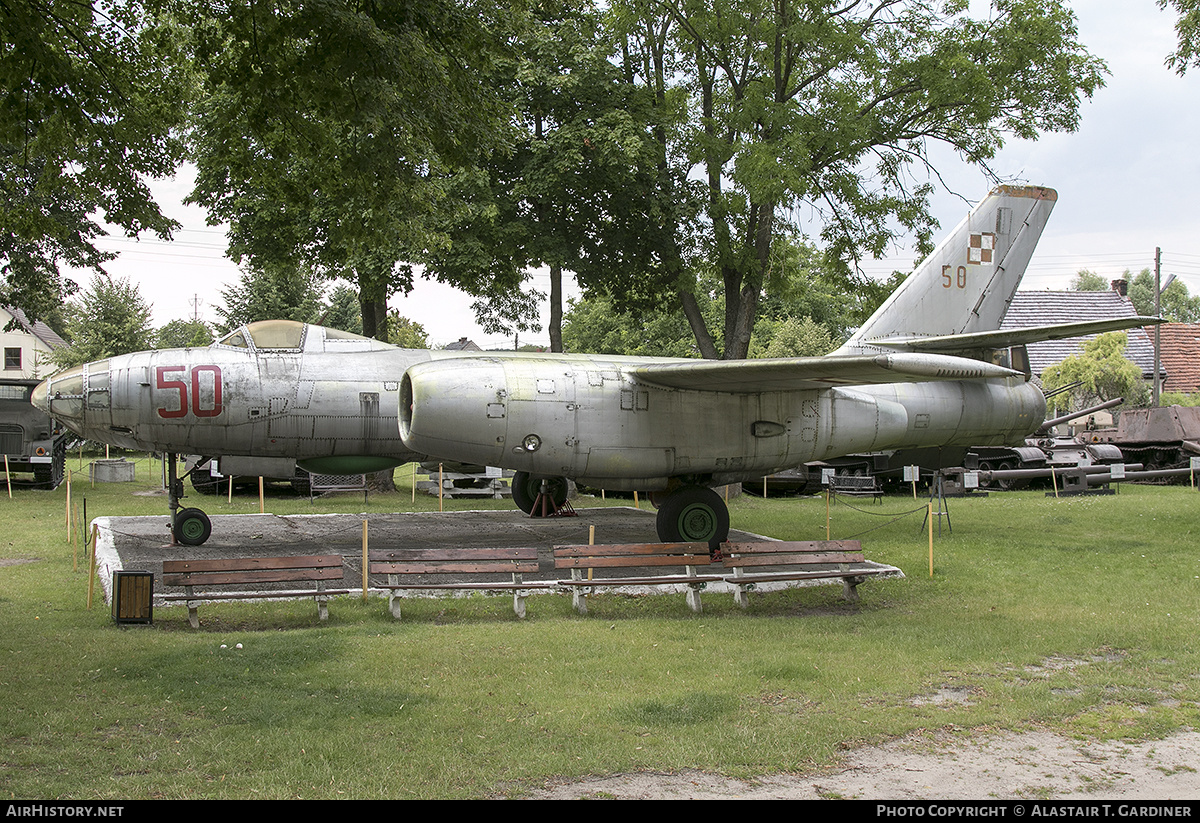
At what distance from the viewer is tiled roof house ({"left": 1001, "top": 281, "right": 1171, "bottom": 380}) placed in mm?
39438

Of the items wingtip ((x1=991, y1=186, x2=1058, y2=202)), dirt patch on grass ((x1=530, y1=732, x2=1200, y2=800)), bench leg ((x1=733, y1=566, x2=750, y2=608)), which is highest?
wingtip ((x1=991, y1=186, x2=1058, y2=202))

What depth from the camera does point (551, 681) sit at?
284 inches

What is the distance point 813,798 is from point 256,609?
261 inches

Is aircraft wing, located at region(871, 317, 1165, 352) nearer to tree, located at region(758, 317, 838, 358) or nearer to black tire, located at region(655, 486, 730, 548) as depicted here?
black tire, located at region(655, 486, 730, 548)


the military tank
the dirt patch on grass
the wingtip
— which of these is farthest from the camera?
the military tank

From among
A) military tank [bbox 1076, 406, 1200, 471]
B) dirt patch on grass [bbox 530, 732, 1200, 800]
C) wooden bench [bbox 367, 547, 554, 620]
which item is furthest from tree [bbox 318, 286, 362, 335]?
dirt patch on grass [bbox 530, 732, 1200, 800]

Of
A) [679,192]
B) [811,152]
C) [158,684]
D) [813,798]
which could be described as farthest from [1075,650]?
[679,192]

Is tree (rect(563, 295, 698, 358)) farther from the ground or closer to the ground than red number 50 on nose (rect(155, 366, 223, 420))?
farther from the ground

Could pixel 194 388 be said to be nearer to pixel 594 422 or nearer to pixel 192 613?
pixel 192 613

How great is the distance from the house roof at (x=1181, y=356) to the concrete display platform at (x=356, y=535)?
105 feet

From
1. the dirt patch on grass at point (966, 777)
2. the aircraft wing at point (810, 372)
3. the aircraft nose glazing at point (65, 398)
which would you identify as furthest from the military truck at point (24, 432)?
the dirt patch on grass at point (966, 777)

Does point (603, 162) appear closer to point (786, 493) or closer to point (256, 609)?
point (786, 493)

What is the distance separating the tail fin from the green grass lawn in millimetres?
4478

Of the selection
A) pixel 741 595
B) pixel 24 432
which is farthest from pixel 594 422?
pixel 24 432
